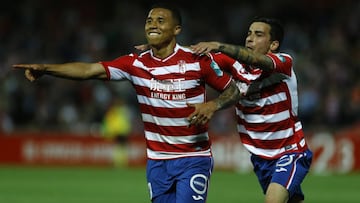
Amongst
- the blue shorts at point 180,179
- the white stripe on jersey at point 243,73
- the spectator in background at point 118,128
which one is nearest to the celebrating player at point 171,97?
the blue shorts at point 180,179

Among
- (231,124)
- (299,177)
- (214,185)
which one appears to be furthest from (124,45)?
(299,177)

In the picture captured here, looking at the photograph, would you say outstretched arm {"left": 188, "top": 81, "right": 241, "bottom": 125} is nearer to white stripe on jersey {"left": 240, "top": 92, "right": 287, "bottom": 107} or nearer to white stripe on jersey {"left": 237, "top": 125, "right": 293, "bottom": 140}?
white stripe on jersey {"left": 240, "top": 92, "right": 287, "bottom": 107}

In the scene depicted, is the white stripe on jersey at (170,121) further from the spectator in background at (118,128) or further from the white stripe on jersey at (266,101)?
the spectator in background at (118,128)

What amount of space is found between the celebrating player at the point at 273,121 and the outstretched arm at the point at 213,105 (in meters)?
0.43

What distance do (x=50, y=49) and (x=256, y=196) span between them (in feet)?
33.2

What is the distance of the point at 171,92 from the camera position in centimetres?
803

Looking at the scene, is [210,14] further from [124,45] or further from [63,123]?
[63,123]

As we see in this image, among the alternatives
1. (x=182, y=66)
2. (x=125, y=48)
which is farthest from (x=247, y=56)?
(x=125, y=48)

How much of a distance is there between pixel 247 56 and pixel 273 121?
2.95 feet

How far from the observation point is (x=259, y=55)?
8.27 meters

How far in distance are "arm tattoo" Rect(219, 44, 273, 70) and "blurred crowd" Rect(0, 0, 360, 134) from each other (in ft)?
40.1

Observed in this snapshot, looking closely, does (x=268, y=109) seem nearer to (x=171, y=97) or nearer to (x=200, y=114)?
(x=171, y=97)

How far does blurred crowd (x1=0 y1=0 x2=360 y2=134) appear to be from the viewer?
2100 cm

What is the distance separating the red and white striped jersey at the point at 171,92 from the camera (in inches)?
317
